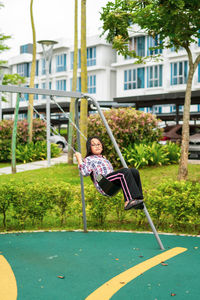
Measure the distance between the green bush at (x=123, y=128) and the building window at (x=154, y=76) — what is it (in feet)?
82.7

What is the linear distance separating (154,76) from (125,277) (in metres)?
36.7

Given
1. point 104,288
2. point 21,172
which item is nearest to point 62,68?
point 21,172

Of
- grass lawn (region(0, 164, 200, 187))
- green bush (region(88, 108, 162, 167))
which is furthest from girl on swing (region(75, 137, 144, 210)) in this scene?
green bush (region(88, 108, 162, 167))

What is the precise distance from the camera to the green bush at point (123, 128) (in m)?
15.2

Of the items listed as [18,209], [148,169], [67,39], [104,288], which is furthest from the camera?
[67,39]

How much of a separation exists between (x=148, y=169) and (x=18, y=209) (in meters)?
7.48

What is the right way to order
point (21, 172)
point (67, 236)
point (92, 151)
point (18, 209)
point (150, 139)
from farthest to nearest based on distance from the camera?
point (21, 172) → point (150, 139) → point (18, 209) → point (67, 236) → point (92, 151)

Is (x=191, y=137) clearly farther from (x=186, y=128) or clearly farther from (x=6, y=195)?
(x=6, y=195)

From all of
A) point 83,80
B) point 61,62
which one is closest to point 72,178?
point 83,80

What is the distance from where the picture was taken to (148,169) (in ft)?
48.4

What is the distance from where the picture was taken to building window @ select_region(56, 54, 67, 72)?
5194 cm

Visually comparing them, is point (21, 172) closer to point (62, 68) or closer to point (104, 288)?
point (104, 288)

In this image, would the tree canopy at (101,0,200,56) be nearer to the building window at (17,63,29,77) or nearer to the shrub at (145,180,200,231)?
the shrub at (145,180,200,231)

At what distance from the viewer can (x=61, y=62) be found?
52344 mm
